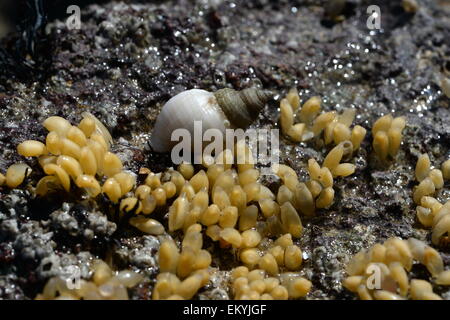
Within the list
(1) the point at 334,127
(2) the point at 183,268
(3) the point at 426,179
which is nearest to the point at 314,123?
(1) the point at 334,127

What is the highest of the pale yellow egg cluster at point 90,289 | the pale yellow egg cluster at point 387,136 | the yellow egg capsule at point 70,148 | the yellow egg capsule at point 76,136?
the pale yellow egg cluster at point 387,136

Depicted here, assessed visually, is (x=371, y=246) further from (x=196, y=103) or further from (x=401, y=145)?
(x=196, y=103)

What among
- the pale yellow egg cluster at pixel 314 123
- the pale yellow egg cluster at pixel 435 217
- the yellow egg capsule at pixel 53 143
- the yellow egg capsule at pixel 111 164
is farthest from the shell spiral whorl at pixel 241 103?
the pale yellow egg cluster at pixel 435 217

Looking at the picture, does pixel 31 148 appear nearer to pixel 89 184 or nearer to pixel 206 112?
pixel 89 184

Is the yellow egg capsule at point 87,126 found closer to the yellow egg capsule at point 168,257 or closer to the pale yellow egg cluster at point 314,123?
the yellow egg capsule at point 168,257

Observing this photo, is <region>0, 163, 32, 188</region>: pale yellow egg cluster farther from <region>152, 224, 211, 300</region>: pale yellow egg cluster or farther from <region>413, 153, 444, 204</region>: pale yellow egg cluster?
<region>413, 153, 444, 204</region>: pale yellow egg cluster
